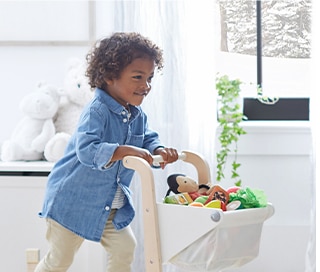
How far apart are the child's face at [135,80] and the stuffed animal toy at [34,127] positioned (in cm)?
73

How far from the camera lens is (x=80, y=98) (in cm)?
295

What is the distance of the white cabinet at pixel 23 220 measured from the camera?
273 centimetres

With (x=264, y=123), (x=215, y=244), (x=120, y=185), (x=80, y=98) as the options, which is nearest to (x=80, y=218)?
(x=120, y=185)

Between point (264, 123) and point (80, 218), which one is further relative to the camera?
point (264, 123)

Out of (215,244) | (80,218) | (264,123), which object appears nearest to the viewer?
(215,244)

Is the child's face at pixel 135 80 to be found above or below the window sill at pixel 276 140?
above

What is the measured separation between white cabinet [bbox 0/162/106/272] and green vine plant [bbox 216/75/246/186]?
58cm

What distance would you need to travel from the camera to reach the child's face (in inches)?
87.4

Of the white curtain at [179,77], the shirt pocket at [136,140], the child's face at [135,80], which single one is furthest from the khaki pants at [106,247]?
the white curtain at [179,77]

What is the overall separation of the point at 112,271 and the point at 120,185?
0.85ft

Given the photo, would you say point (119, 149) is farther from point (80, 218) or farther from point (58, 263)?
point (58, 263)

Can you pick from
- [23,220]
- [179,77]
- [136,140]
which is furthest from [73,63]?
[136,140]

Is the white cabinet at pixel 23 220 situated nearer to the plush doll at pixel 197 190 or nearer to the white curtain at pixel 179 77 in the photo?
the white curtain at pixel 179 77

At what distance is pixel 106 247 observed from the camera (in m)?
2.31
